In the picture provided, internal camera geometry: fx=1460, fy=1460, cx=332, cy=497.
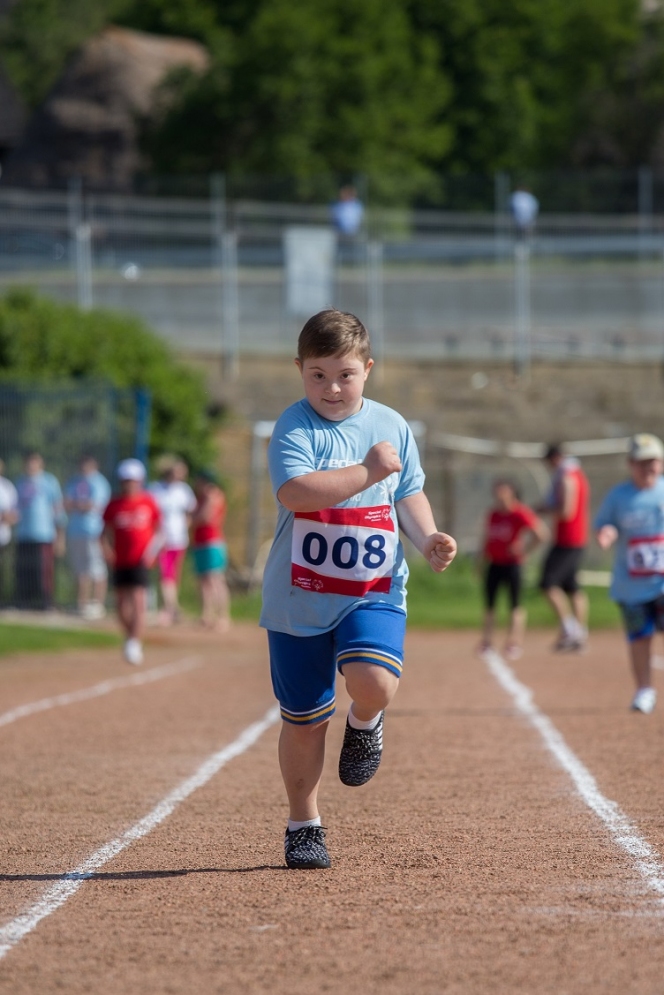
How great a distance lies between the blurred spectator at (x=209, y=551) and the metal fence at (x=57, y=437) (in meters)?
1.92

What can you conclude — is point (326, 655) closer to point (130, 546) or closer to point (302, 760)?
point (302, 760)

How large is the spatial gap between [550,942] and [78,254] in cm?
2450

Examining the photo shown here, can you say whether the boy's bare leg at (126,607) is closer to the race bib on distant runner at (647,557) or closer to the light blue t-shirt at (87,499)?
the light blue t-shirt at (87,499)

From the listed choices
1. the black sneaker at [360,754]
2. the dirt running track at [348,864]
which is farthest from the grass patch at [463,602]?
the black sneaker at [360,754]

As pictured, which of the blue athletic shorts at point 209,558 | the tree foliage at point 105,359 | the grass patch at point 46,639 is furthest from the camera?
the tree foliage at point 105,359

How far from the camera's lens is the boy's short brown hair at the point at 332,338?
531 cm

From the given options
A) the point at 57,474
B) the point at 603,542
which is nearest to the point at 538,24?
the point at 57,474

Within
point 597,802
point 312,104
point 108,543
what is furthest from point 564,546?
point 312,104

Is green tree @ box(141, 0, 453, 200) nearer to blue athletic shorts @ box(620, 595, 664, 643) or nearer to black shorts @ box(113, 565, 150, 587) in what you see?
black shorts @ box(113, 565, 150, 587)

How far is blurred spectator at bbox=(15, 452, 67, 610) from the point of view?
19.8m

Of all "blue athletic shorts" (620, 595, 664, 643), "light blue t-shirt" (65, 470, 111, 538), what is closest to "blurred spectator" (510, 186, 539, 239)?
"light blue t-shirt" (65, 470, 111, 538)

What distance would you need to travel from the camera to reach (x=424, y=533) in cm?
543

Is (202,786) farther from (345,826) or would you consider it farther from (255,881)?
(255,881)

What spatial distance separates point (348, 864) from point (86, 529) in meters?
14.9
